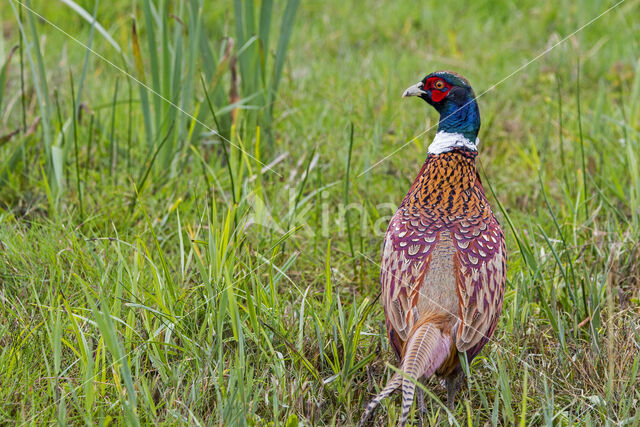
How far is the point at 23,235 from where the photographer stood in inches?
125

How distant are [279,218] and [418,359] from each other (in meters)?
1.51

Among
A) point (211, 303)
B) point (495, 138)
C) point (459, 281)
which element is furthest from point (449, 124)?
point (495, 138)

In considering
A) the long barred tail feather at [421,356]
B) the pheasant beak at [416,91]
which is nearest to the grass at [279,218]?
the long barred tail feather at [421,356]

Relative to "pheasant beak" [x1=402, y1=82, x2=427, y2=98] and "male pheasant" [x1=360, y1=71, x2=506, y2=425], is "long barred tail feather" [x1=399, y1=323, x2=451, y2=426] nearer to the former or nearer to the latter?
"male pheasant" [x1=360, y1=71, x2=506, y2=425]

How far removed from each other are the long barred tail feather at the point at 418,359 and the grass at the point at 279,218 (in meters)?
0.10

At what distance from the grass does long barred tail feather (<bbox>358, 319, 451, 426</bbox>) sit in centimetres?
10

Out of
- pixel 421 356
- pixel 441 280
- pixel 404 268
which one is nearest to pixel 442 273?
pixel 441 280

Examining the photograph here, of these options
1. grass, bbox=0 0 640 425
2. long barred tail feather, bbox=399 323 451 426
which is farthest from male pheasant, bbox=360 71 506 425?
grass, bbox=0 0 640 425

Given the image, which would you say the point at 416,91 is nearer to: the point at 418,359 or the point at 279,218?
the point at 279,218

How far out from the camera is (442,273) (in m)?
2.46

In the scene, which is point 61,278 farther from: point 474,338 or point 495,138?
point 495,138

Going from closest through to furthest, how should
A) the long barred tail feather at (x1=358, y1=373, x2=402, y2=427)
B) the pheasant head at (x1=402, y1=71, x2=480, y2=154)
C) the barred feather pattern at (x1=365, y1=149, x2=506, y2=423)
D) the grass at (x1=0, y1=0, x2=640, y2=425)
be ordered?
the long barred tail feather at (x1=358, y1=373, x2=402, y2=427) < the barred feather pattern at (x1=365, y1=149, x2=506, y2=423) < the grass at (x1=0, y1=0, x2=640, y2=425) < the pheasant head at (x1=402, y1=71, x2=480, y2=154)

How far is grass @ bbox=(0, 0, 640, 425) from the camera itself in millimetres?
2455

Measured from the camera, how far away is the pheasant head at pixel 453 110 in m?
2.87
